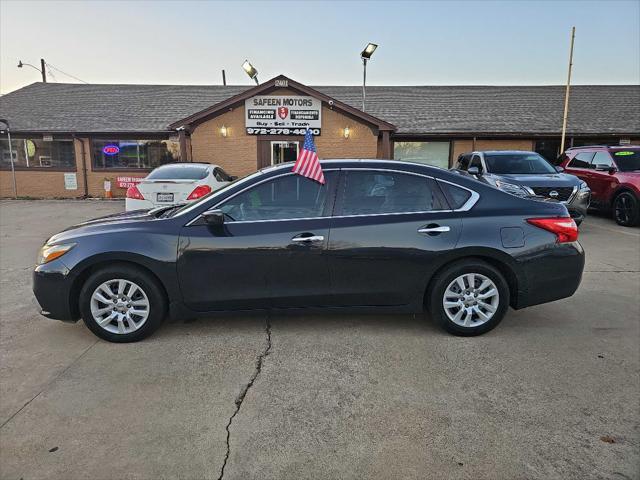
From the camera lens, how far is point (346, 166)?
399 centimetres

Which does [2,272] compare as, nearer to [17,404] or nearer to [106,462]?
[17,404]

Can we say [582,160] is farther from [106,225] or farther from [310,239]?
[106,225]

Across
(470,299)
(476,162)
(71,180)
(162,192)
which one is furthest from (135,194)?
(71,180)

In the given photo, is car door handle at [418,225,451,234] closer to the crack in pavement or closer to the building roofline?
the crack in pavement

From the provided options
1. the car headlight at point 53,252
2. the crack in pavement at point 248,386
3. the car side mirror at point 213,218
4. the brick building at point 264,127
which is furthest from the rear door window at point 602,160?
the car headlight at point 53,252

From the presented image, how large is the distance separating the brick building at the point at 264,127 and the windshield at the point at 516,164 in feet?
18.0

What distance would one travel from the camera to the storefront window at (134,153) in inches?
662

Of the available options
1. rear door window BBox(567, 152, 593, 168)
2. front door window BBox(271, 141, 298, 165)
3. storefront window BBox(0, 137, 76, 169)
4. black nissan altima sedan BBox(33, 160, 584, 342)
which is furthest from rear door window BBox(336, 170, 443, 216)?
storefront window BBox(0, 137, 76, 169)

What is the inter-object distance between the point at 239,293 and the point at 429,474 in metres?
2.11

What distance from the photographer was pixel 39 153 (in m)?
17.1

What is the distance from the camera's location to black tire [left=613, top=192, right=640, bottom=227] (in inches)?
385

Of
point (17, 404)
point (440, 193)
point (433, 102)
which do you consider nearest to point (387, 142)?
point (433, 102)

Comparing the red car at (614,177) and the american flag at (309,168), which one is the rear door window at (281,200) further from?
the red car at (614,177)

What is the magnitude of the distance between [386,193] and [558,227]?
155 centimetres
